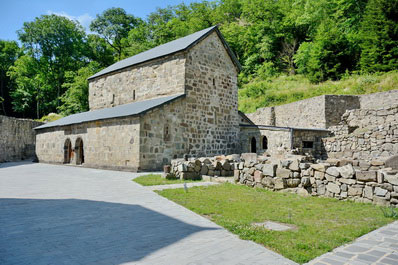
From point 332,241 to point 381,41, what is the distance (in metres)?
28.6

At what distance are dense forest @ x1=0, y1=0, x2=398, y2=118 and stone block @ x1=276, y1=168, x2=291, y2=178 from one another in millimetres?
21742

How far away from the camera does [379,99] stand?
19922 mm

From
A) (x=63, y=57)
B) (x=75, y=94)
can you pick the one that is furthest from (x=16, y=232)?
(x=63, y=57)

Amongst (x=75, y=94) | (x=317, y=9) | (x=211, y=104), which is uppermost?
(x=317, y=9)

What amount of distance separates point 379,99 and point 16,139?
104ft

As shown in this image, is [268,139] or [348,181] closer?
[348,181]

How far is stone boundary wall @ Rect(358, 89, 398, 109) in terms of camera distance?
741 inches

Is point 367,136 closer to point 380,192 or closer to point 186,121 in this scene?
point 380,192

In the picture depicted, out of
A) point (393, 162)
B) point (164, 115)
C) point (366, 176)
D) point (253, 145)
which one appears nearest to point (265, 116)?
point (253, 145)

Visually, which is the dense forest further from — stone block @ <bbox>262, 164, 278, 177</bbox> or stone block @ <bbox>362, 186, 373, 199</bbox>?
stone block @ <bbox>362, 186, 373, 199</bbox>

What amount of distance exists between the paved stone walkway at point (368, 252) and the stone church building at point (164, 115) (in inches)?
476

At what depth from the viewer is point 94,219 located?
17.9 feet

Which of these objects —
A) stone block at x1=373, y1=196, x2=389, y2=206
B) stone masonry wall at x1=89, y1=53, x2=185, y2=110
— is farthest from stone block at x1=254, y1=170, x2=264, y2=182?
stone masonry wall at x1=89, y1=53, x2=185, y2=110

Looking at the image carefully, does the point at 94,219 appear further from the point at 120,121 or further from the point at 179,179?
the point at 120,121
